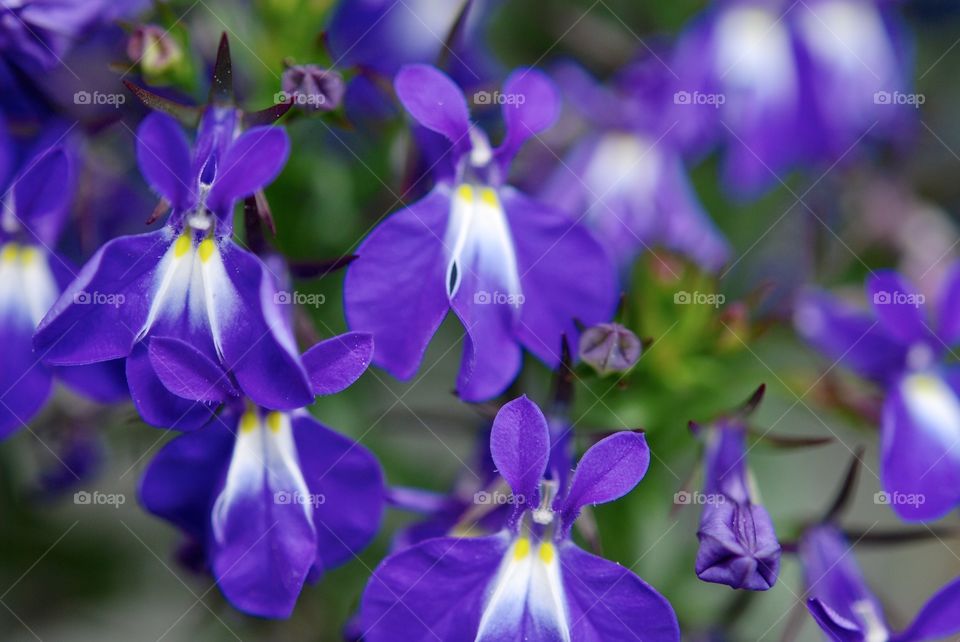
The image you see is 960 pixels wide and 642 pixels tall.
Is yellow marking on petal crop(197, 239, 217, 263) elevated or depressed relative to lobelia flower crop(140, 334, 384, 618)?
elevated

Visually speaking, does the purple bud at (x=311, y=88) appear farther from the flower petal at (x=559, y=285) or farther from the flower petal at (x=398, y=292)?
the flower petal at (x=559, y=285)

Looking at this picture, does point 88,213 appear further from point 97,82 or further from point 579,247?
point 579,247

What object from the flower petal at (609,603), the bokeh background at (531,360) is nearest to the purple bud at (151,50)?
the bokeh background at (531,360)

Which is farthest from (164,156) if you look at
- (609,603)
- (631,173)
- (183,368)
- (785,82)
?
(785,82)

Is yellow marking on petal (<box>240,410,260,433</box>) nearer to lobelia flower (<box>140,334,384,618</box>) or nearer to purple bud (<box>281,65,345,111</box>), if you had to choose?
lobelia flower (<box>140,334,384,618</box>)

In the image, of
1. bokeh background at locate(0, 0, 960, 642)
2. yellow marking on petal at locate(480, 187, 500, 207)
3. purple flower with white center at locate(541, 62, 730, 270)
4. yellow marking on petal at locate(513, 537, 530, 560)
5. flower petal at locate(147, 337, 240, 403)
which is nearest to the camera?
flower petal at locate(147, 337, 240, 403)

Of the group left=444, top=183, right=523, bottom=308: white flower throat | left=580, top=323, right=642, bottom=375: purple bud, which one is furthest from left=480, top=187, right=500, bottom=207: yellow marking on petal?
left=580, top=323, right=642, bottom=375: purple bud
